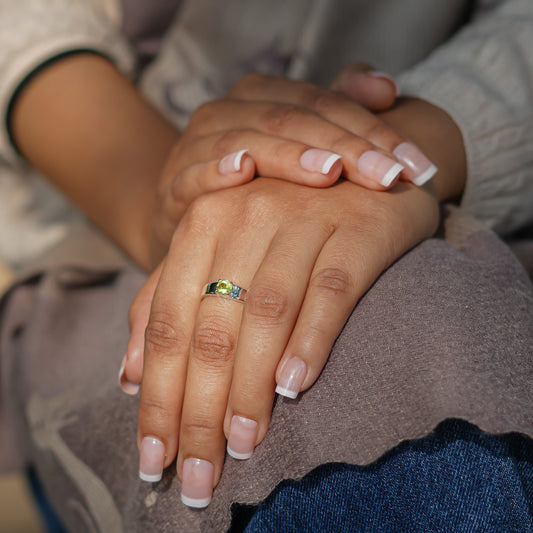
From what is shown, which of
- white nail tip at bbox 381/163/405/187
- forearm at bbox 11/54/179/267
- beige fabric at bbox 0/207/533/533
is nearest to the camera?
beige fabric at bbox 0/207/533/533

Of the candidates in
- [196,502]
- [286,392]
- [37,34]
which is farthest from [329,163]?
[37,34]

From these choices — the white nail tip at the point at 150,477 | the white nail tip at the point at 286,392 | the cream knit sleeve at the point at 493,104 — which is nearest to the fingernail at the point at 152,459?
the white nail tip at the point at 150,477

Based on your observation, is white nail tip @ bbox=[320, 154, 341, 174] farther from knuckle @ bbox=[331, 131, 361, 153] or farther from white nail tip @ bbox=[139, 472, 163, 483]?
white nail tip @ bbox=[139, 472, 163, 483]

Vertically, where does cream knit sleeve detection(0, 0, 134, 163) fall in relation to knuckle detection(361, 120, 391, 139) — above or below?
below

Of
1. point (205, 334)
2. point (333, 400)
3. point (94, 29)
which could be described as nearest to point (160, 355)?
point (205, 334)

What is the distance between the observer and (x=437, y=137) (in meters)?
0.62

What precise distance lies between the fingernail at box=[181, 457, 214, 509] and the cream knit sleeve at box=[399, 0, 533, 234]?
18.3 inches

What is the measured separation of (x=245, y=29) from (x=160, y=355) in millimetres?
614

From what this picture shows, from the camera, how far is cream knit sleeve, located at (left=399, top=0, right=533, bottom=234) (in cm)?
65

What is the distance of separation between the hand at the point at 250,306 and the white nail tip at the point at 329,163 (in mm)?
21

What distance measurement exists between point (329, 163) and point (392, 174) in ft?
0.20

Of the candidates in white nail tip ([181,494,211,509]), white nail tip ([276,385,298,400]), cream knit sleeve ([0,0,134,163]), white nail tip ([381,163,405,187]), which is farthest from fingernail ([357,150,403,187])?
cream knit sleeve ([0,0,134,163])

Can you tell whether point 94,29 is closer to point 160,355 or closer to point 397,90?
point 397,90

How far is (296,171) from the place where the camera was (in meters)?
0.50
